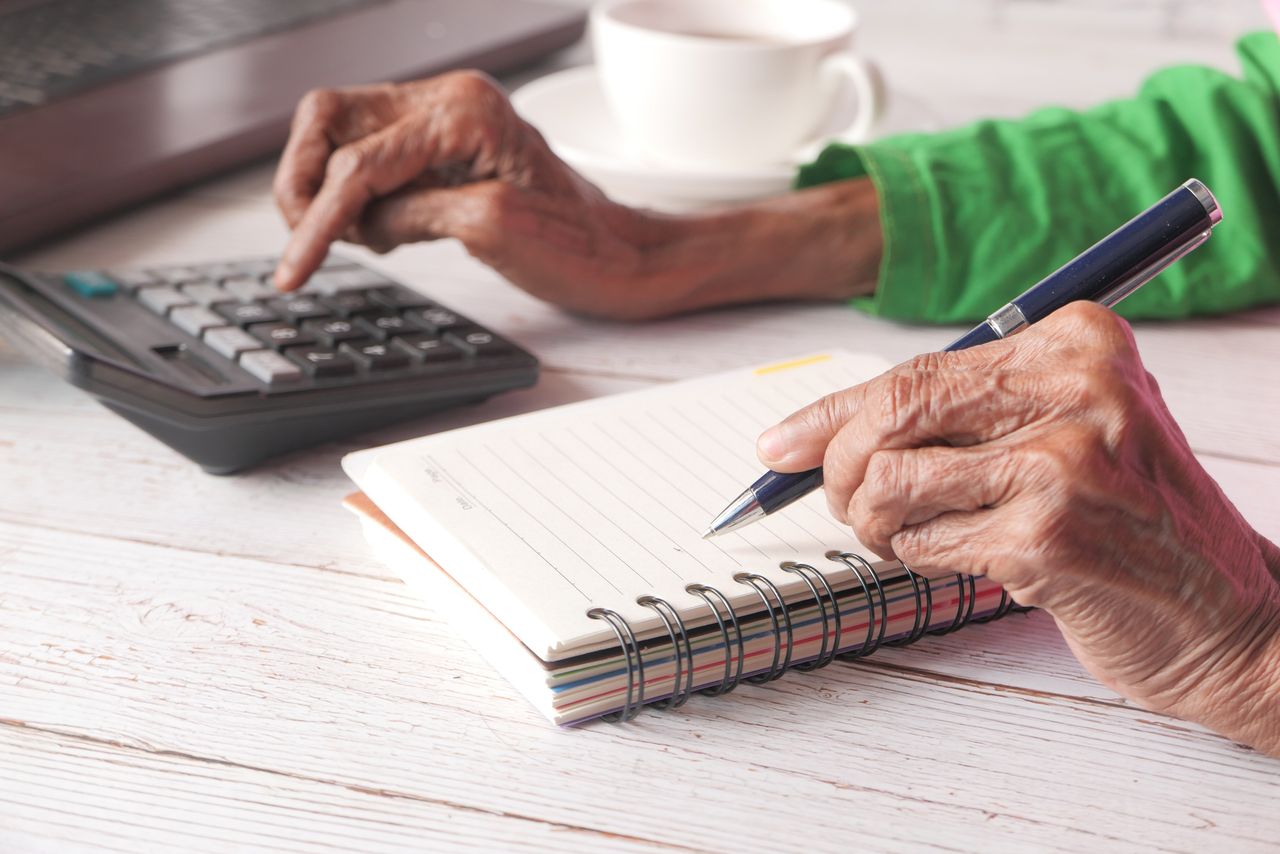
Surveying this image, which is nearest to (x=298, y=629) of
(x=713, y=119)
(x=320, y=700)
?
(x=320, y=700)

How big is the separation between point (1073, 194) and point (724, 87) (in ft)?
0.87

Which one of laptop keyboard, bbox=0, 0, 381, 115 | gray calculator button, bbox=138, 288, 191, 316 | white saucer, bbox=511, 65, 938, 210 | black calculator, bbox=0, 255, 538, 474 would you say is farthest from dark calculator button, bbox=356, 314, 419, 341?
laptop keyboard, bbox=0, 0, 381, 115

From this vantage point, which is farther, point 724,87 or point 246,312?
point 724,87

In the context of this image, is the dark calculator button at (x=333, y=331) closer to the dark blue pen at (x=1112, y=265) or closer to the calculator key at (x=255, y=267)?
the calculator key at (x=255, y=267)

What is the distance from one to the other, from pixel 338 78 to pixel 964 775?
36.4 inches

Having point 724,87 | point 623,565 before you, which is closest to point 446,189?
point 724,87

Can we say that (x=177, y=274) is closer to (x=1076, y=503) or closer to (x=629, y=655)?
(x=629, y=655)

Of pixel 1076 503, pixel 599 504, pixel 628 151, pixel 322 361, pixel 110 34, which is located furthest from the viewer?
pixel 110 34

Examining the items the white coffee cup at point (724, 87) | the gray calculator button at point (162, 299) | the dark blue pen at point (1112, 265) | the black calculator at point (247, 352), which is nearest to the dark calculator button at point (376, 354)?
the black calculator at point (247, 352)

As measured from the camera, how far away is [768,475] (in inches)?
21.0

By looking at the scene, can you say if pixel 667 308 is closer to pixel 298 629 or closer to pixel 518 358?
pixel 518 358

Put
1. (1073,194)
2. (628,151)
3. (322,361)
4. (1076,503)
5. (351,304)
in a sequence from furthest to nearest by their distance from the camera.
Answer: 1. (628,151)
2. (1073,194)
3. (351,304)
4. (322,361)
5. (1076,503)

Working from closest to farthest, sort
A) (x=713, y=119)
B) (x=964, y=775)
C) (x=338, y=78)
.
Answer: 1. (x=964, y=775)
2. (x=713, y=119)
3. (x=338, y=78)

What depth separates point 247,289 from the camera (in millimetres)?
795
